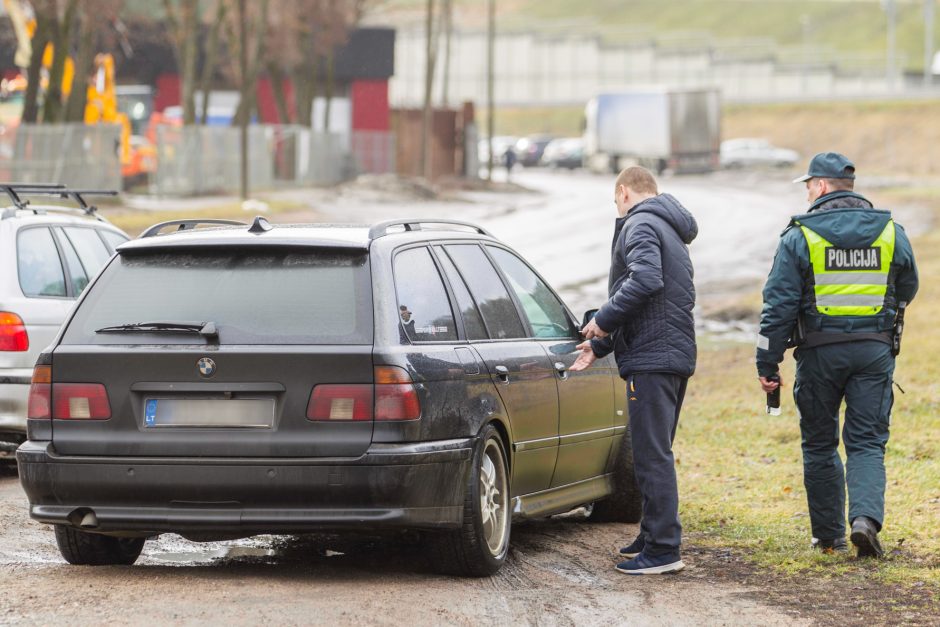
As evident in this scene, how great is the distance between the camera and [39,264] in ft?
33.3

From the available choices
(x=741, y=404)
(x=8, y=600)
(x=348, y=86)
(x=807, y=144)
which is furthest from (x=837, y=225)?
(x=807, y=144)

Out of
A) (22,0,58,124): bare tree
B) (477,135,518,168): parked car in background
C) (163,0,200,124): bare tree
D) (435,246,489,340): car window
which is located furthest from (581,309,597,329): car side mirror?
(477,135,518,168): parked car in background

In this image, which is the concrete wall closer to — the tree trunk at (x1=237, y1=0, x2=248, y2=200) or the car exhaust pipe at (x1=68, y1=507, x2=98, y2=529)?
the tree trunk at (x1=237, y1=0, x2=248, y2=200)

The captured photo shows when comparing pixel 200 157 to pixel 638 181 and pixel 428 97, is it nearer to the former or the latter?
pixel 428 97

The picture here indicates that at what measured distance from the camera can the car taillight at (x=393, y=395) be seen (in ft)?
21.1

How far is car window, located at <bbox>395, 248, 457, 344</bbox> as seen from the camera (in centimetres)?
671

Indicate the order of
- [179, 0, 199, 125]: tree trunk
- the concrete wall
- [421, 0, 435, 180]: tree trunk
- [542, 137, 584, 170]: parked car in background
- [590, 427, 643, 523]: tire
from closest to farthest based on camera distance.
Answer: [590, 427, 643, 523]: tire
[179, 0, 199, 125]: tree trunk
[421, 0, 435, 180]: tree trunk
[542, 137, 584, 170]: parked car in background
the concrete wall

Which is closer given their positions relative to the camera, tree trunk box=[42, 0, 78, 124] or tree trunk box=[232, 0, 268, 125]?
tree trunk box=[42, 0, 78, 124]

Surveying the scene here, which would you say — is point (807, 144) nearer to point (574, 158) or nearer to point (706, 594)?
point (574, 158)

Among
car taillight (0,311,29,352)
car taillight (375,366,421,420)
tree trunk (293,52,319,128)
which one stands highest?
tree trunk (293,52,319,128)

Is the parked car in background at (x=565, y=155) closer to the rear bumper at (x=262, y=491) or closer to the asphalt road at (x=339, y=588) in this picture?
the asphalt road at (x=339, y=588)

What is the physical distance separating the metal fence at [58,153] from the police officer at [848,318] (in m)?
29.6

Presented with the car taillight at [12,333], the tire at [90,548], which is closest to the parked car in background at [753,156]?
the car taillight at [12,333]

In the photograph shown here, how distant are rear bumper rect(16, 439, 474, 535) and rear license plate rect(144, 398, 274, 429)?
0.15 m
